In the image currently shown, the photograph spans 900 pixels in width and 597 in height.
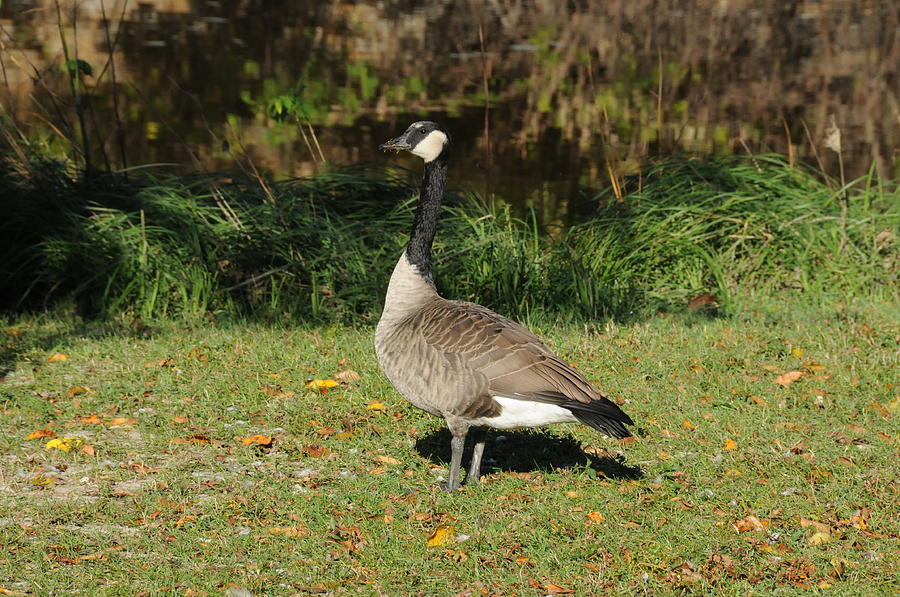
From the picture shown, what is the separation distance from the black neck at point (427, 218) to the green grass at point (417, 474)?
4.38 feet

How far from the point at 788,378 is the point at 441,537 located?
153 inches

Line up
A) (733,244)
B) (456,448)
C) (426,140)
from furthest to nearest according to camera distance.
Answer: (733,244) → (426,140) → (456,448)

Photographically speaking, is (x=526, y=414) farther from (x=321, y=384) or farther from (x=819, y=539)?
(x=321, y=384)

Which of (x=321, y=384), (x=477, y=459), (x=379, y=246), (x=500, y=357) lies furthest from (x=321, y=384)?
(x=379, y=246)

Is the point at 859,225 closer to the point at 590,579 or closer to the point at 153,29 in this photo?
the point at 590,579

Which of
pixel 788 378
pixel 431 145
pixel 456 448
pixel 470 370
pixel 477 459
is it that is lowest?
pixel 788 378

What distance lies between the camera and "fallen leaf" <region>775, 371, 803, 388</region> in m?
8.17

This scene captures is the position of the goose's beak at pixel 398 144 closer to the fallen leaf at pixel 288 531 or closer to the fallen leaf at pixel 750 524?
the fallen leaf at pixel 288 531

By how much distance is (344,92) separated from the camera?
63.8ft

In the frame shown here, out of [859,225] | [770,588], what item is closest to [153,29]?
[859,225]

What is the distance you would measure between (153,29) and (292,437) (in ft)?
63.9

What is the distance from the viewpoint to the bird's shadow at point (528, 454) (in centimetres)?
666

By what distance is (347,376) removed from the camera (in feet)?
26.8

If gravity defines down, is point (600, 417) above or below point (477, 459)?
above
